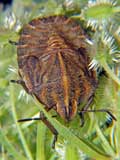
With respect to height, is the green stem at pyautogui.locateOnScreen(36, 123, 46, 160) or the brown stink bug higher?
the brown stink bug

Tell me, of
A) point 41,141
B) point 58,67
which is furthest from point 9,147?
point 58,67

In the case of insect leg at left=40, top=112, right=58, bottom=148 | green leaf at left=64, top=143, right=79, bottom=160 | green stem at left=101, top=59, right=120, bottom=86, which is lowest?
green leaf at left=64, top=143, right=79, bottom=160

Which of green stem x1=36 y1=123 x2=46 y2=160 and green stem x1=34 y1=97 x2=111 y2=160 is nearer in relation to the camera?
green stem x1=34 y1=97 x2=111 y2=160

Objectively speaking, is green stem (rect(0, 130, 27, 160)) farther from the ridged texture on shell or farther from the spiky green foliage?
the ridged texture on shell

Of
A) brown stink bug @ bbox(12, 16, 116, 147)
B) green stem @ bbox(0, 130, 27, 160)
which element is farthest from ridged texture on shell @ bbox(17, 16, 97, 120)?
green stem @ bbox(0, 130, 27, 160)

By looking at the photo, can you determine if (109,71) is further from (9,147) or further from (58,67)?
(9,147)

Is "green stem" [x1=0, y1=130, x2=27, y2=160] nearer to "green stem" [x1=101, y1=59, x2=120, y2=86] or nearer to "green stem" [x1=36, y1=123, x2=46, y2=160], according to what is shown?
"green stem" [x1=36, y1=123, x2=46, y2=160]

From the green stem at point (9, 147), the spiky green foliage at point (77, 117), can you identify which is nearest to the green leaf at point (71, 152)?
the spiky green foliage at point (77, 117)

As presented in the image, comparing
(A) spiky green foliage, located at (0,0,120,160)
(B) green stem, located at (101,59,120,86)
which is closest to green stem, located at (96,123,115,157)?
(A) spiky green foliage, located at (0,0,120,160)
